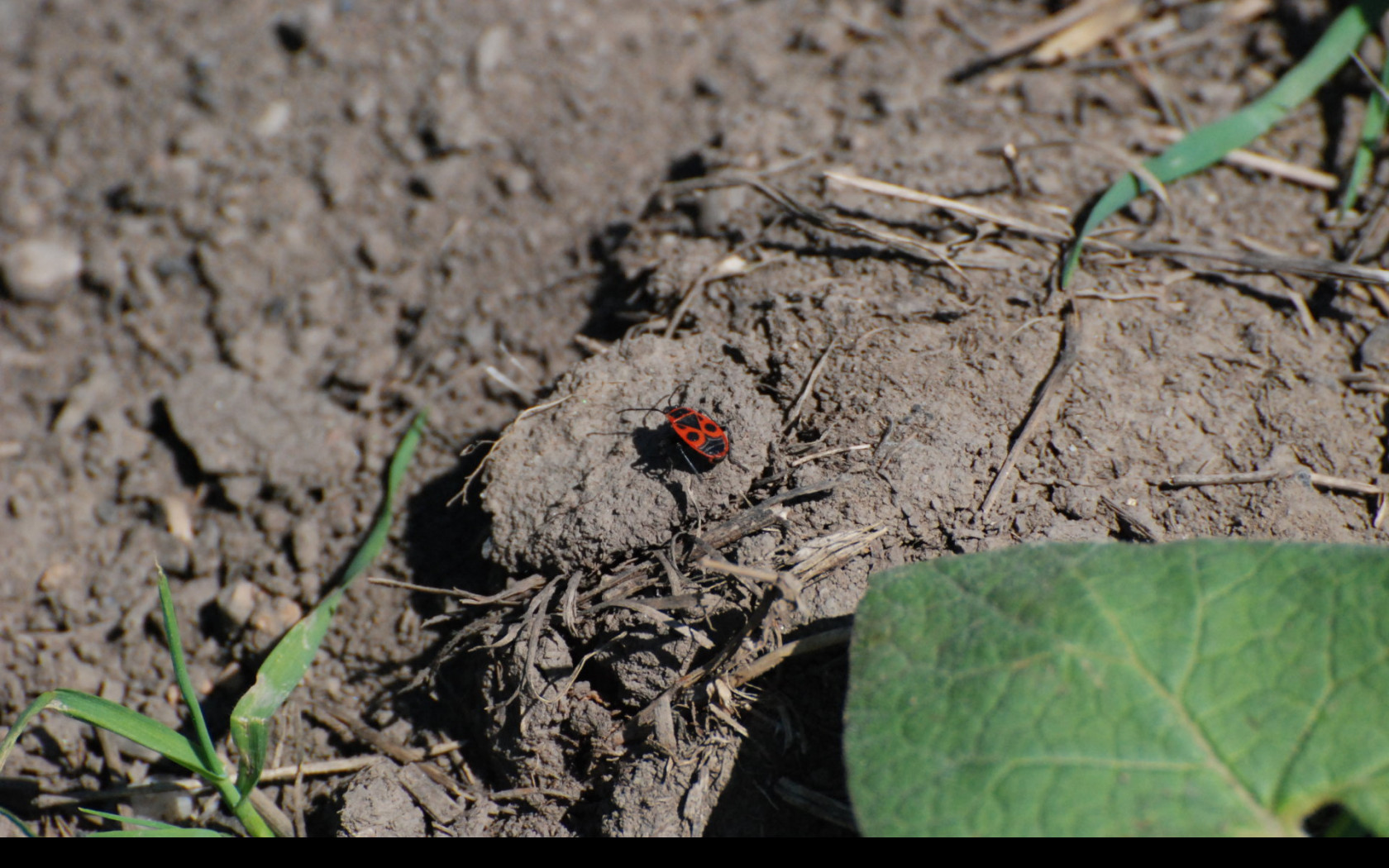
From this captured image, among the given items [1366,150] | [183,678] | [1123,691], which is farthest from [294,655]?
[1366,150]

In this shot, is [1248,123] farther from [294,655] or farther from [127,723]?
[127,723]

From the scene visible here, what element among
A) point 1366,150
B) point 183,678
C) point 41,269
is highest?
point 1366,150

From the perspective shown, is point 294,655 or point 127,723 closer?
point 127,723

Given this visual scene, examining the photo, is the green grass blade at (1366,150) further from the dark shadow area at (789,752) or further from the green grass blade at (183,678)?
the green grass blade at (183,678)

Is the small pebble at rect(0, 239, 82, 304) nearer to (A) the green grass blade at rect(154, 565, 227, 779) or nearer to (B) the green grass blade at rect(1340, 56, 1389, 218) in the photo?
(A) the green grass blade at rect(154, 565, 227, 779)

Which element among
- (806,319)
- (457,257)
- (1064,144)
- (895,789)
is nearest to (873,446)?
(806,319)

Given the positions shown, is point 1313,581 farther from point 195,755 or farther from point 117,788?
point 117,788
